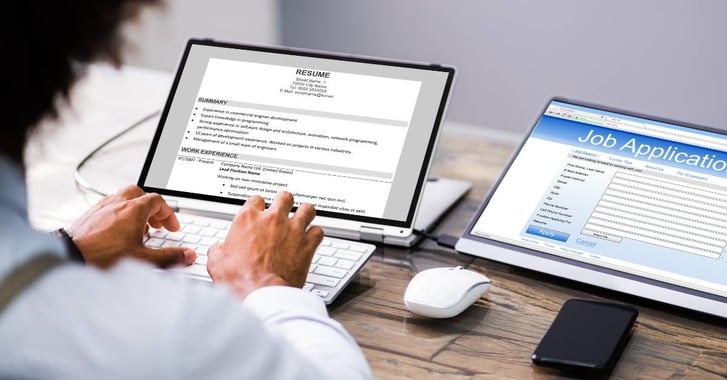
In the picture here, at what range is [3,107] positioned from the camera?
2.23 feet

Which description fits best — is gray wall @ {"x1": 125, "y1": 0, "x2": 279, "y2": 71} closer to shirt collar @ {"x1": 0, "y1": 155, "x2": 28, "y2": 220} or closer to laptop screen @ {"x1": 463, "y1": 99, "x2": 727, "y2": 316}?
laptop screen @ {"x1": 463, "y1": 99, "x2": 727, "y2": 316}

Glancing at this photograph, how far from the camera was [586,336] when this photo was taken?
104 centimetres

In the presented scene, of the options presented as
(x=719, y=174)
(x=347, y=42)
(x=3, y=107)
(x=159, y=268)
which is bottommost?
(x=347, y=42)

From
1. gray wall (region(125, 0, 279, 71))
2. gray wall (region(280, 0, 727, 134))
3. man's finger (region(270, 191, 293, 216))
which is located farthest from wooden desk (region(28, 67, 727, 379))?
gray wall (region(125, 0, 279, 71))

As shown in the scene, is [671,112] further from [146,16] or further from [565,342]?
[146,16]

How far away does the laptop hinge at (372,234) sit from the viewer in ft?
4.22

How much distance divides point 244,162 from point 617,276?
557mm

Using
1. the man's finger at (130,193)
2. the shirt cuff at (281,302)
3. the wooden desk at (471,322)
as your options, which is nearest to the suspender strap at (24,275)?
the wooden desk at (471,322)

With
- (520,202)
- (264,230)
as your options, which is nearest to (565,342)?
(520,202)

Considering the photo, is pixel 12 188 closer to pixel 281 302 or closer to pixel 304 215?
pixel 281 302

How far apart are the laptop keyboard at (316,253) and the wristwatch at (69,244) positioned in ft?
0.38

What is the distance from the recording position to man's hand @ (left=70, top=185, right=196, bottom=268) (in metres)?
1.19

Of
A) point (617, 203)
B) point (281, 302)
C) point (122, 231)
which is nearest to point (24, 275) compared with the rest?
point (281, 302)

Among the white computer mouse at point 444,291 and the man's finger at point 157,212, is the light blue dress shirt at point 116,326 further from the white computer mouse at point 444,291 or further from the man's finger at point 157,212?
the man's finger at point 157,212
